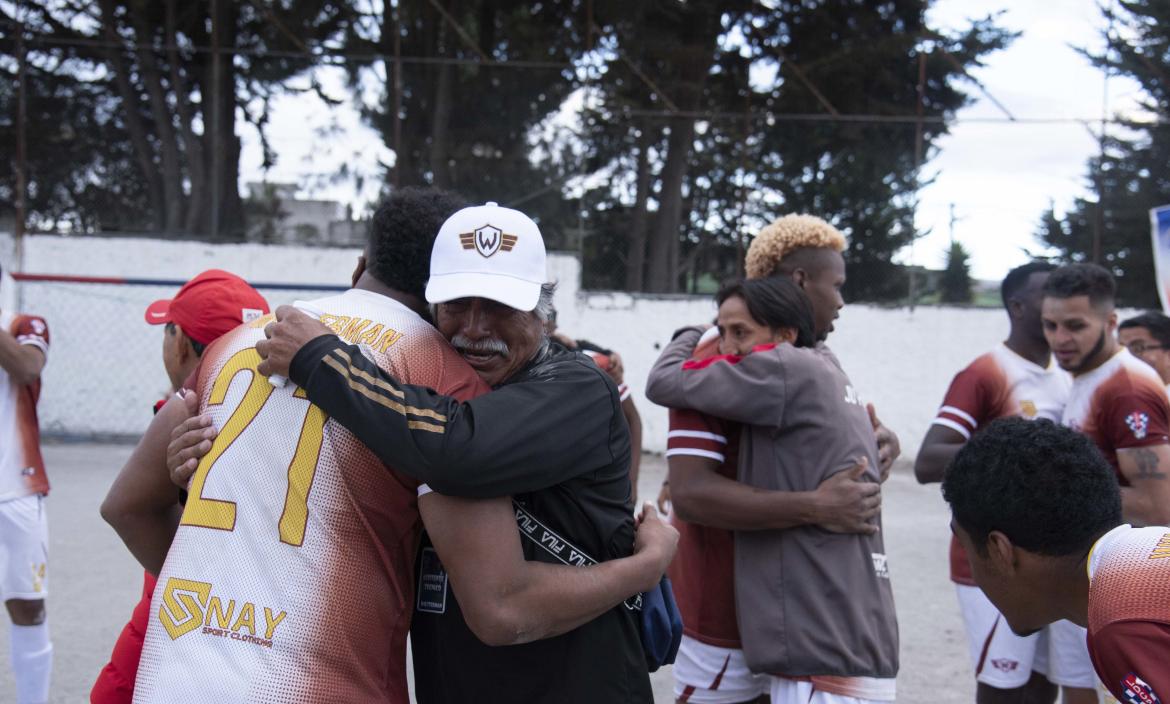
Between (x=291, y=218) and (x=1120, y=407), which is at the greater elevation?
(x=291, y=218)

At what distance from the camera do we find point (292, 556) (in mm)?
1804

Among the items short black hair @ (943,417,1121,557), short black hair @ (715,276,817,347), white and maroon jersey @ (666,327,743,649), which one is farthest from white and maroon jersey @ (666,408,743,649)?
short black hair @ (943,417,1121,557)

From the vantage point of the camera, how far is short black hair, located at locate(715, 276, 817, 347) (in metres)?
3.15

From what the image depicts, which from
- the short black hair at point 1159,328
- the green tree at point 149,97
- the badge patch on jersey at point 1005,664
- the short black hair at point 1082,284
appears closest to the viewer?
the short black hair at point 1082,284

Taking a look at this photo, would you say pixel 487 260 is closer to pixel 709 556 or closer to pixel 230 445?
pixel 230 445

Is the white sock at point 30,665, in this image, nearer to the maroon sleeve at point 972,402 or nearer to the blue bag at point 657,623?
the blue bag at point 657,623

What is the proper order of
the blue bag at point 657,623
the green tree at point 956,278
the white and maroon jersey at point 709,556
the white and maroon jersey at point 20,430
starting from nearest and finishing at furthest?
the blue bag at point 657,623 → the white and maroon jersey at point 709,556 → the white and maroon jersey at point 20,430 → the green tree at point 956,278

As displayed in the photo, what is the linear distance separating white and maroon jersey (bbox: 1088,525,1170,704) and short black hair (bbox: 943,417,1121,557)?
0.40 feet

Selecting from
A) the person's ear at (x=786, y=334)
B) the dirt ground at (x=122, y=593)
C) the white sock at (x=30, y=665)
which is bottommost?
the dirt ground at (x=122, y=593)

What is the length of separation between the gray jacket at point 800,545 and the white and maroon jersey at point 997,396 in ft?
3.98

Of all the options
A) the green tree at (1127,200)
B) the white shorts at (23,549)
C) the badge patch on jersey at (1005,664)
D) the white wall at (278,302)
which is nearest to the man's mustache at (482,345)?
the badge patch on jersey at (1005,664)

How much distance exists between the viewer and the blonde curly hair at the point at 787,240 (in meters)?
3.69

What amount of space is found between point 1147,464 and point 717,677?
5.84 feet

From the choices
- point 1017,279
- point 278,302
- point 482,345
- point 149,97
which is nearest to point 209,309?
point 482,345
